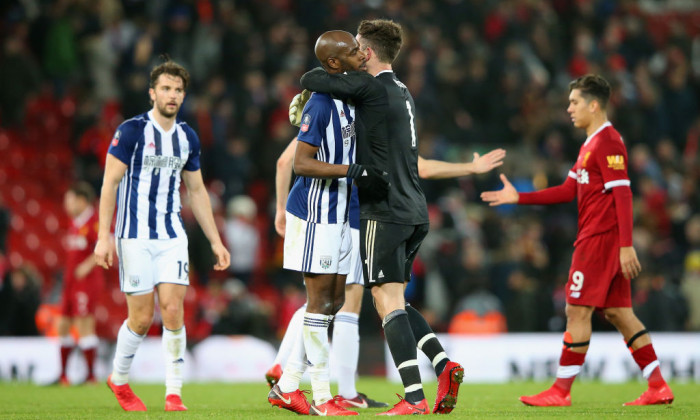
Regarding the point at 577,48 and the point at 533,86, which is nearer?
the point at 533,86

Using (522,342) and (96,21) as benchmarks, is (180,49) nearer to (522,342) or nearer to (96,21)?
(96,21)

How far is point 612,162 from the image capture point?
23.2 ft

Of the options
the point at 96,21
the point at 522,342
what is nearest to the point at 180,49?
the point at 96,21

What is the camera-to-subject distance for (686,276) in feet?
45.3

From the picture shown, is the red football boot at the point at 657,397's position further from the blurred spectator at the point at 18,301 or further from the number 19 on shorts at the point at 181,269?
the blurred spectator at the point at 18,301

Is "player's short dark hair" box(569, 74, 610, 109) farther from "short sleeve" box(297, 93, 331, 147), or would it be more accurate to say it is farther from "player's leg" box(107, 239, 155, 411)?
"player's leg" box(107, 239, 155, 411)

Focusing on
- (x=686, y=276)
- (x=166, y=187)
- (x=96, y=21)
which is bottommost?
(x=686, y=276)

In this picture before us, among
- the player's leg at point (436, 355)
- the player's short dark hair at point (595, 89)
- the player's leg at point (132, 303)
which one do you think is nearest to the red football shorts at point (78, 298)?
the player's leg at point (132, 303)

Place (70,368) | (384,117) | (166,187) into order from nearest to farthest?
1. (384,117)
2. (166,187)
3. (70,368)

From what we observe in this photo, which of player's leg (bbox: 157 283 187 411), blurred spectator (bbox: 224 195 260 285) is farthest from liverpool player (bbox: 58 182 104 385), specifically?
player's leg (bbox: 157 283 187 411)

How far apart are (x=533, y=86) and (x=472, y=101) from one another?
123cm

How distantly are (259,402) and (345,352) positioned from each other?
1.04m

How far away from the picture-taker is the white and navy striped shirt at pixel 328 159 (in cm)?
597

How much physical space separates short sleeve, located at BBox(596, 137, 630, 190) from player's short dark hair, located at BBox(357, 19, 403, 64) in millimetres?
1997
